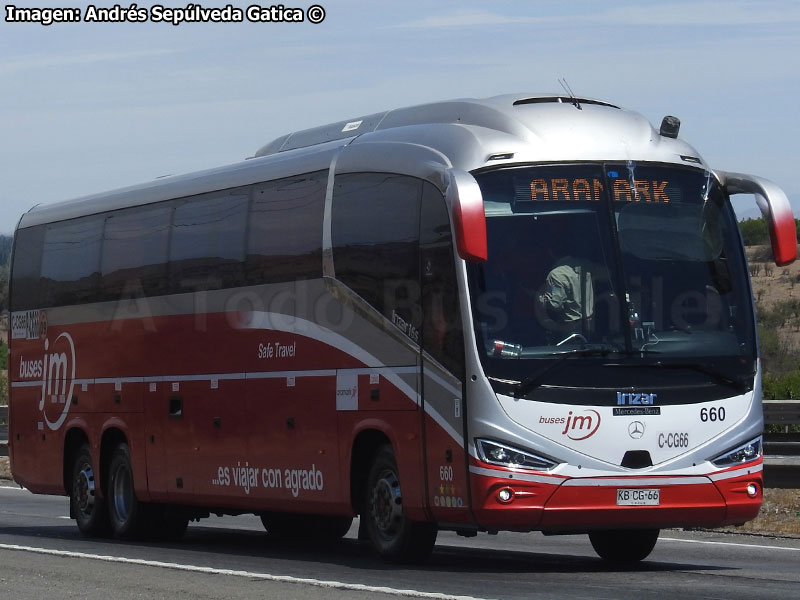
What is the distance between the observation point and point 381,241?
47.8 ft

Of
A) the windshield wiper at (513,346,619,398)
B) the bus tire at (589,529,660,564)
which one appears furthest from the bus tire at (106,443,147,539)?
the windshield wiper at (513,346,619,398)

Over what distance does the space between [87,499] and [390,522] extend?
22.8 ft

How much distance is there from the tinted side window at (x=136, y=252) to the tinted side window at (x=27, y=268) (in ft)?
6.44

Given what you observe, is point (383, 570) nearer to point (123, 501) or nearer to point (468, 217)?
point (468, 217)

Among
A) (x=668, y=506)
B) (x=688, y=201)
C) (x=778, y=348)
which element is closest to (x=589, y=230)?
(x=688, y=201)

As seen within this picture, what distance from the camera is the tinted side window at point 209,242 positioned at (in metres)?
17.1

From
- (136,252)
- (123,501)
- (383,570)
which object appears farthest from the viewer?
(123,501)

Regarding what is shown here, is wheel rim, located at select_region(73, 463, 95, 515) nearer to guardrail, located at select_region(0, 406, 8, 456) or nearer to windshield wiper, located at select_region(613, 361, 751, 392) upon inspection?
windshield wiper, located at select_region(613, 361, 751, 392)

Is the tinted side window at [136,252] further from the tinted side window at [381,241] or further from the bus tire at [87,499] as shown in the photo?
the tinted side window at [381,241]

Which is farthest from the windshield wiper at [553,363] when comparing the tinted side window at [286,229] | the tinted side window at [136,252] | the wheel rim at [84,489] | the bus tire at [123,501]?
the wheel rim at [84,489]

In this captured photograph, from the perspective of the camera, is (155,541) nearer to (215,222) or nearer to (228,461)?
(228,461)

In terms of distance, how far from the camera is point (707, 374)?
13.4 m

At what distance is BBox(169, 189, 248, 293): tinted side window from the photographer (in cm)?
1714

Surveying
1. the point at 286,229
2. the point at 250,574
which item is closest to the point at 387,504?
the point at 250,574
